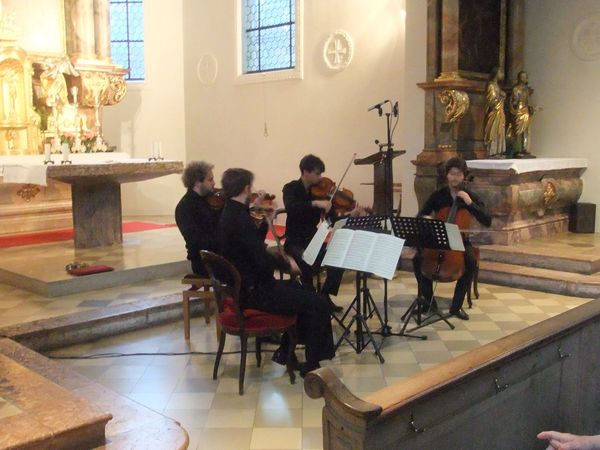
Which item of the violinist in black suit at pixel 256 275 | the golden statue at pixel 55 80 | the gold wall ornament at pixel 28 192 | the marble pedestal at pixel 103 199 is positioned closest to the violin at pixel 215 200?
the violinist in black suit at pixel 256 275

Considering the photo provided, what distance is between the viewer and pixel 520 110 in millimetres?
8539

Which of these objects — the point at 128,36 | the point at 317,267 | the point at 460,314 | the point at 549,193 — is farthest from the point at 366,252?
the point at 128,36

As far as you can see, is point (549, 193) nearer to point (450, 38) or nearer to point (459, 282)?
point (450, 38)

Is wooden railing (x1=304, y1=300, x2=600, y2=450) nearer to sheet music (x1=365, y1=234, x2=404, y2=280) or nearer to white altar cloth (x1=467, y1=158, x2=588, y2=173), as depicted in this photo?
sheet music (x1=365, y1=234, x2=404, y2=280)

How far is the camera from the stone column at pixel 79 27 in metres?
9.79

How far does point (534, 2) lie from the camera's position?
9125mm

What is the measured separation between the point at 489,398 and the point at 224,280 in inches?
81.4

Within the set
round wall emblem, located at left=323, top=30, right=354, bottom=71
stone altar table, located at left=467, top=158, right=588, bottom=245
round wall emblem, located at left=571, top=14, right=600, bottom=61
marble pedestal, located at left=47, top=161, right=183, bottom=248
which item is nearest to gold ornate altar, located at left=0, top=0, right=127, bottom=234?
marble pedestal, located at left=47, top=161, right=183, bottom=248

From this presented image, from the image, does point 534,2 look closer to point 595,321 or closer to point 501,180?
point 501,180

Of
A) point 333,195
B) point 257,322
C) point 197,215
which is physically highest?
point 333,195

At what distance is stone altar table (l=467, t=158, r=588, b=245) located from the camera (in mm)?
7441

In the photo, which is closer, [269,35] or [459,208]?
[459,208]

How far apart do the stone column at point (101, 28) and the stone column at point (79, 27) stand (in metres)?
0.08

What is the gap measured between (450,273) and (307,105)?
5.76 meters
